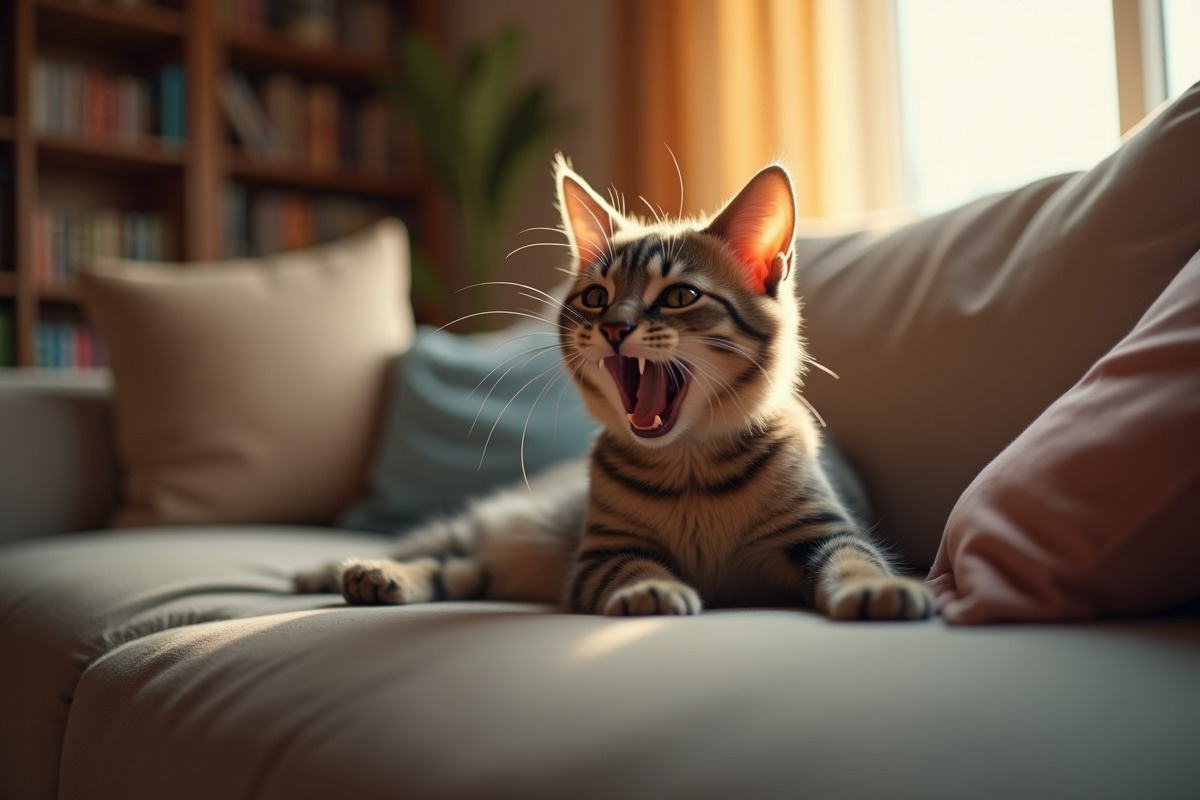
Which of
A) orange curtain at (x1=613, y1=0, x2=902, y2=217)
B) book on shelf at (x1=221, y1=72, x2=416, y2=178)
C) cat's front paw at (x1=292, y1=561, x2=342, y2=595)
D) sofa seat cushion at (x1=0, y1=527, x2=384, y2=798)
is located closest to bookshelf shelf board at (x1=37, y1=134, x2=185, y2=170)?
A: book on shelf at (x1=221, y1=72, x2=416, y2=178)

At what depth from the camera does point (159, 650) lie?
957 mm

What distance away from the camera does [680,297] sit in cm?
107

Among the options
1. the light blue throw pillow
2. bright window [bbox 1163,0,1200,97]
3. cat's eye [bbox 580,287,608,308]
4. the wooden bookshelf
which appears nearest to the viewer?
cat's eye [bbox 580,287,608,308]

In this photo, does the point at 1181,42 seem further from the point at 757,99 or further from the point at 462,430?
the point at 462,430

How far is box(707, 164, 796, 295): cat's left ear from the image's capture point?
3.51 ft

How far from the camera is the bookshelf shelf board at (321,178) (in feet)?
11.9

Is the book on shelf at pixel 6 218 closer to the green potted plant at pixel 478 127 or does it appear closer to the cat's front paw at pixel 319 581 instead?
the green potted plant at pixel 478 127

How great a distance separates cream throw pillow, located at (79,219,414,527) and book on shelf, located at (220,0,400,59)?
1.90 m

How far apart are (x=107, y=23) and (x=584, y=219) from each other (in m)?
2.92

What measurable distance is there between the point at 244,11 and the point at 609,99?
58.2 inches

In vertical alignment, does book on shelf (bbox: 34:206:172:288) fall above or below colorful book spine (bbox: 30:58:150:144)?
below

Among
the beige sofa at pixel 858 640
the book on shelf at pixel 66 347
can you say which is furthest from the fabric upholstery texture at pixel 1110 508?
the book on shelf at pixel 66 347

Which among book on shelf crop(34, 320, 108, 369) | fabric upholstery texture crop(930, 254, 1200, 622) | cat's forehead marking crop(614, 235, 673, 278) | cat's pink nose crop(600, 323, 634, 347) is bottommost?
fabric upholstery texture crop(930, 254, 1200, 622)

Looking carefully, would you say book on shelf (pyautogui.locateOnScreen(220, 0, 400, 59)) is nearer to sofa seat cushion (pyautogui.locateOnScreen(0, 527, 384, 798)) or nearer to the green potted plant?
the green potted plant
